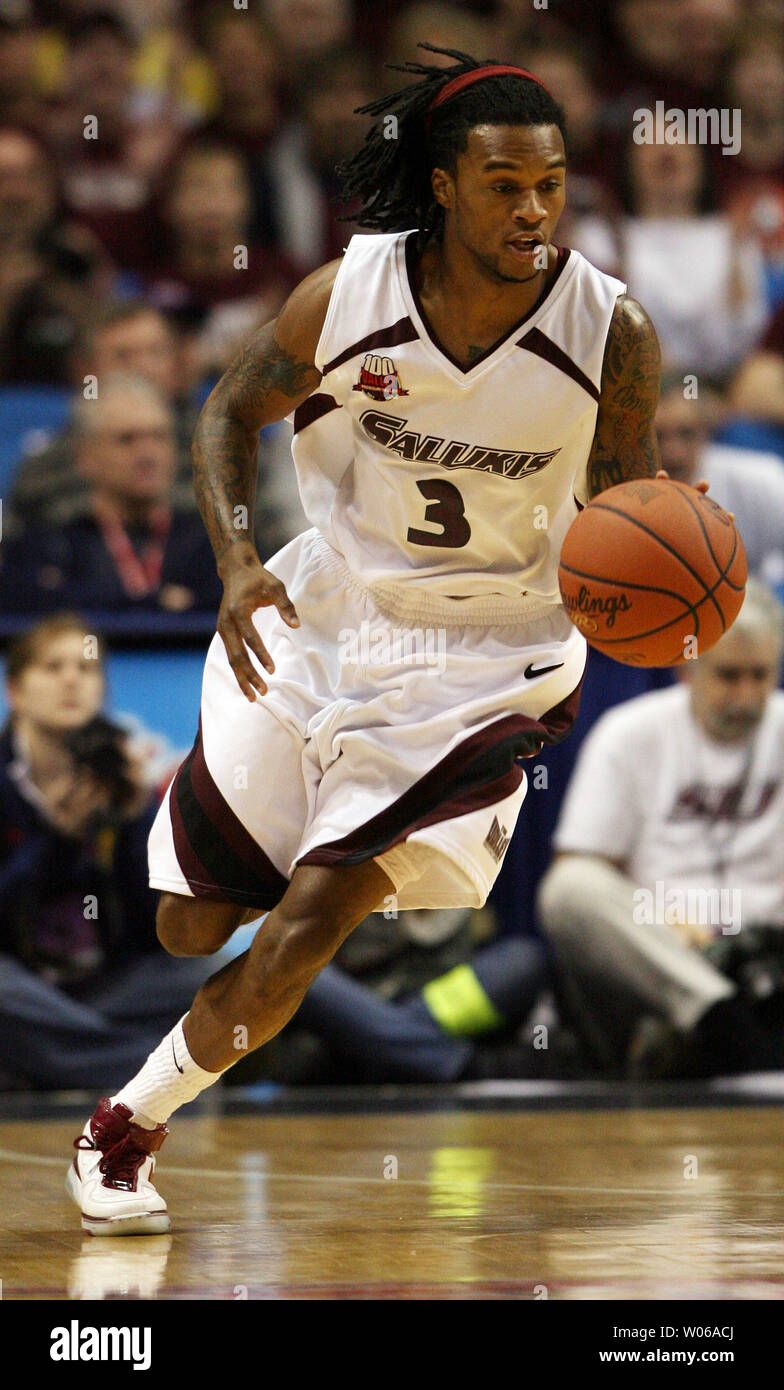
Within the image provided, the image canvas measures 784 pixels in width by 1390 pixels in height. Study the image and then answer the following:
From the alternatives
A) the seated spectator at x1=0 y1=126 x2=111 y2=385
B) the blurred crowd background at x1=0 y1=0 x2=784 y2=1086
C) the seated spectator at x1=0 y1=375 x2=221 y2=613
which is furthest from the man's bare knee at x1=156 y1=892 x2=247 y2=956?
the seated spectator at x1=0 y1=126 x2=111 y2=385

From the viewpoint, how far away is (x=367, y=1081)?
6609mm

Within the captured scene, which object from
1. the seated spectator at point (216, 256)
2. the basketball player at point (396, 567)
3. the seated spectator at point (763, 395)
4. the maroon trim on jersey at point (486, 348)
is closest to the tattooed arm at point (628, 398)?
the basketball player at point (396, 567)

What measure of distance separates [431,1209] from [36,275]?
568 centimetres

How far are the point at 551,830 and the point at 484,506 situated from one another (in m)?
3.06

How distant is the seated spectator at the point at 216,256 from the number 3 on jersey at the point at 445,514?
5202 millimetres

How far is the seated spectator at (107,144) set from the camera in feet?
32.2

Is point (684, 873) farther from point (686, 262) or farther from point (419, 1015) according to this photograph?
point (686, 262)

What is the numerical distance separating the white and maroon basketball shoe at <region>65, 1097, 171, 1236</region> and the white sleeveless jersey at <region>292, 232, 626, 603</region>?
125 cm

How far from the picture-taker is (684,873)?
6832mm

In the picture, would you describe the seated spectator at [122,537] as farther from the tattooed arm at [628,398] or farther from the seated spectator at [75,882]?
the tattooed arm at [628,398]

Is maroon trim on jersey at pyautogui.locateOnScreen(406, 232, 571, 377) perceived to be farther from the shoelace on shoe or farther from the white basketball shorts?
the shoelace on shoe

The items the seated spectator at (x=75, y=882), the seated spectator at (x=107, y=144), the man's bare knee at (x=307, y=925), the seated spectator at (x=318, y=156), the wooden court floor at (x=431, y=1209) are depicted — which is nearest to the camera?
the wooden court floor at (x=431, y=1209)

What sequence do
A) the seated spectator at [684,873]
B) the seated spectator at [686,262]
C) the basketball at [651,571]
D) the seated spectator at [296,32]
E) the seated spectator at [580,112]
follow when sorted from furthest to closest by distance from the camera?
the seated spectator at [296,32], the seated spectator at [580,112], the seated spectator at [686,262], the seated spectator at [684,873], the basketball at [651,571]

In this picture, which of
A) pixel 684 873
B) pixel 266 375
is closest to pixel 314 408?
pixel 266 375
